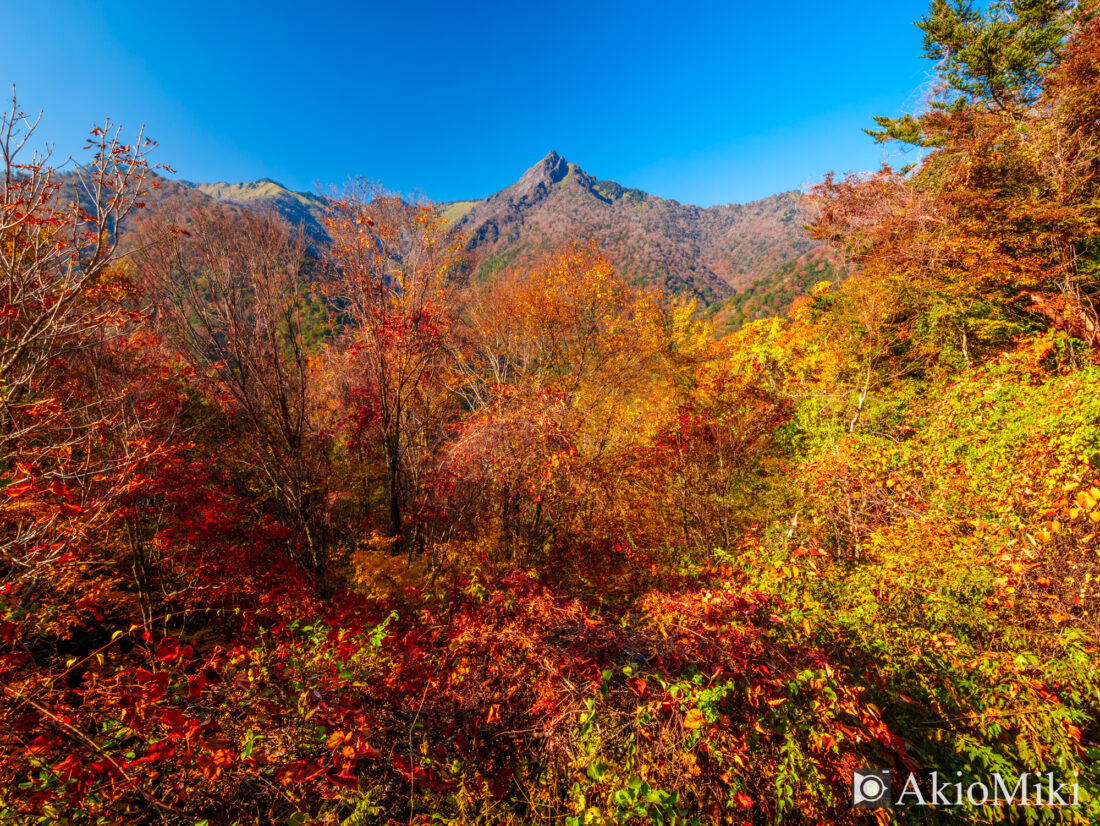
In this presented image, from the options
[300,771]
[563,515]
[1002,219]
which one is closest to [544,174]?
[1002,219]

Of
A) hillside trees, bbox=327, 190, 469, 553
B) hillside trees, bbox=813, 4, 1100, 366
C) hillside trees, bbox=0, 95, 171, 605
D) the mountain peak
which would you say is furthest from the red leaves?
the mountain peak

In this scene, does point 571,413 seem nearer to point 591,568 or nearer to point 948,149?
point 591,568

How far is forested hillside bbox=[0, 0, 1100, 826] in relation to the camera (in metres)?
2.73

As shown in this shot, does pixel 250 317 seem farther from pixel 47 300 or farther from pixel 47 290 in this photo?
pixel 47 290

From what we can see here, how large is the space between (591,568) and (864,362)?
1252 cm

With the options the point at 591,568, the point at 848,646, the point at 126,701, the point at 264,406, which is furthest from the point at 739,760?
the point at 264,406

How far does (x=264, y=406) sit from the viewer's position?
28.5 feet

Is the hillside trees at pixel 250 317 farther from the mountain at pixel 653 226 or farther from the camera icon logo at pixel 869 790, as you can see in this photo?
the mountain at pixel 653 226

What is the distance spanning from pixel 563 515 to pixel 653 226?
383 feet

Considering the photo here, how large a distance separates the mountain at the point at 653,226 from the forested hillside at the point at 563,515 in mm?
45941

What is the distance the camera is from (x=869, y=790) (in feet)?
8.82

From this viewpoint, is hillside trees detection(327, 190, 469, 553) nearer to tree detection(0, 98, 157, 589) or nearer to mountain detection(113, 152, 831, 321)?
tree detection(0, 98, 157, 589)

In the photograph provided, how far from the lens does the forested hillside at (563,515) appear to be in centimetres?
273

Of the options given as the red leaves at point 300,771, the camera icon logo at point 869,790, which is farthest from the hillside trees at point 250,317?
the camera icon logo at point 869,790
